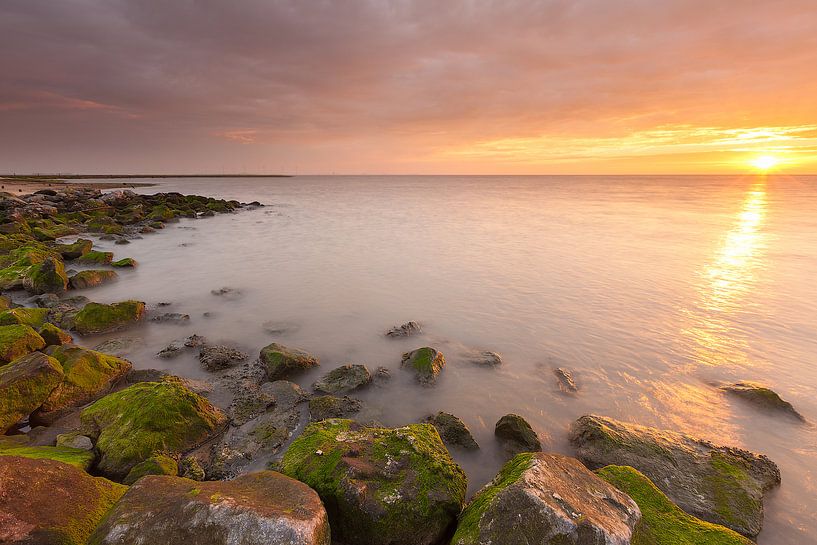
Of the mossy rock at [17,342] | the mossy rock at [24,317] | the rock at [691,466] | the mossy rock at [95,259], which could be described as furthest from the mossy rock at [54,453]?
the mossy rock at [95,259]

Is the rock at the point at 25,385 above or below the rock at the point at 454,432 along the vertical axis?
above

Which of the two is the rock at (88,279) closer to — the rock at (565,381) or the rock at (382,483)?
the rock at (382,483)

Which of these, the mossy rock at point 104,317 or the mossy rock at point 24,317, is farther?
the mossy rock at point 104,317

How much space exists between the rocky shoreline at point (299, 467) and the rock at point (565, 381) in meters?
0.04

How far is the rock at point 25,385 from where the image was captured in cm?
602

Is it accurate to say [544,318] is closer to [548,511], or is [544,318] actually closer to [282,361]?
[282,361]

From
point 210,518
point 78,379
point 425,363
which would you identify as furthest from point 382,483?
point 78,379

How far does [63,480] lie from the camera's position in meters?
3.92

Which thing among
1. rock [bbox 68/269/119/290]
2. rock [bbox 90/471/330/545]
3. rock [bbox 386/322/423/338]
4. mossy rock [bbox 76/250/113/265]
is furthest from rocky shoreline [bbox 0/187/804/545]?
mossy rock [bbox 76/250/113/265]

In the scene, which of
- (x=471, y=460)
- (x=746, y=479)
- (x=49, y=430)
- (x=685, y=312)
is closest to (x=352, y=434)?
(x=471, y=460)

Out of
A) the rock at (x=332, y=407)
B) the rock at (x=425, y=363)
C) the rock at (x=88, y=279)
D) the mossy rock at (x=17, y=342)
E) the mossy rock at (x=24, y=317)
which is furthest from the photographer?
the rock at (x=88, y=279)

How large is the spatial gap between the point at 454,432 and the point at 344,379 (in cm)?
274

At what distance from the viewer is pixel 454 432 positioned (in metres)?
6.55

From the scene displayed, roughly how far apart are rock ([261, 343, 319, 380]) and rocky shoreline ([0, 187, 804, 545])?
35 mm
